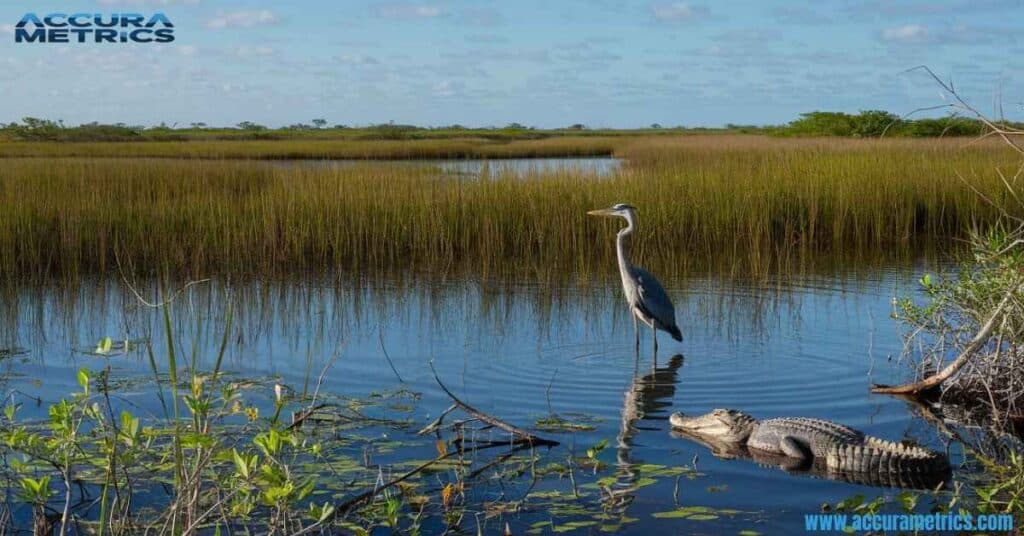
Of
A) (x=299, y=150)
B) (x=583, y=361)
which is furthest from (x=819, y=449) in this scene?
(x=299, y=150)

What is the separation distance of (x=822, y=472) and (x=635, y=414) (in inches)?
49.7

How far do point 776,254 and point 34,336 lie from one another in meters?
7.42

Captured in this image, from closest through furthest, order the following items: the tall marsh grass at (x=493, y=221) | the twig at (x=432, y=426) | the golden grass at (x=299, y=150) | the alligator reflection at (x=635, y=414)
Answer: the alligator reflection at (x=635, y=414), the twig at (x=432, y=426), the tall marsh grass at (x=493, y=221), the golden grass at (x=299, y=150)

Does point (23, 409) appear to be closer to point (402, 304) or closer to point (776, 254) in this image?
point (402, 304)

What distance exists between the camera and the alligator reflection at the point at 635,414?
427cm

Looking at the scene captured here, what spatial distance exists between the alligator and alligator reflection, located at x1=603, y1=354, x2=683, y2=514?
301mm

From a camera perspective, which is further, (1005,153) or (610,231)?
(1005,153)

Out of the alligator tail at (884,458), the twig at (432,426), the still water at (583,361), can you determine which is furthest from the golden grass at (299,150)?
the alligator tail at (884,458)

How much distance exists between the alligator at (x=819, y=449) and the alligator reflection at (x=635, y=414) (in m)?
0.30

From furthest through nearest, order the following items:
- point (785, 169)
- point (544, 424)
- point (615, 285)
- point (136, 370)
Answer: point (785, 169) < point (615, 285) < point (136, 370) < point (544, 424)

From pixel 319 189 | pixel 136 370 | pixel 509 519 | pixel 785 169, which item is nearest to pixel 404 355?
pixel 136 370

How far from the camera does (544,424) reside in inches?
209

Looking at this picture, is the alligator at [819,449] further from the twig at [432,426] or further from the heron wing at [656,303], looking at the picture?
the heron wing at [656,303]

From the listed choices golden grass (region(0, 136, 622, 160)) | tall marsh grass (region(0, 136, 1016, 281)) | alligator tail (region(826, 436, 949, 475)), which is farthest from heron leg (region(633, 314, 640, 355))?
golden grass (region(0, 136, 622, 160))
